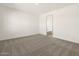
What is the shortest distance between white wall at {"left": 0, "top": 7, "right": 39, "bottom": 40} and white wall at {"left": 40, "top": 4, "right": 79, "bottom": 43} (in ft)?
0.74

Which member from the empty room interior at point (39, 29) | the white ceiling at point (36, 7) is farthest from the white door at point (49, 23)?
the white ceiling at point (36, 7)

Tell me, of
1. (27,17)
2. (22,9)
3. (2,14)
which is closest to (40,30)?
(27,17)

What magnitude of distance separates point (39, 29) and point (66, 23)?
0.56 meters

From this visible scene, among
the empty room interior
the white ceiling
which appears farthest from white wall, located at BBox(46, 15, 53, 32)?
the white ceiling

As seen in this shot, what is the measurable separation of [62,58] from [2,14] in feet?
4.61

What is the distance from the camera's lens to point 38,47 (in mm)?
1429

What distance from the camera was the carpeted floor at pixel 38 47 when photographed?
4.42 ft

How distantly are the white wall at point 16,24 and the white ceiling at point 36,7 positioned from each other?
0.08 meters

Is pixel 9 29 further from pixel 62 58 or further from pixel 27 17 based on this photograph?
pixel 62 58

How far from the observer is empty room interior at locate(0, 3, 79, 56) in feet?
4.33

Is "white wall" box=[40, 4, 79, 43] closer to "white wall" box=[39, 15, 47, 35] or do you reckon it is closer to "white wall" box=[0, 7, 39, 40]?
"white wall" box=[39, 15, 47, 35]

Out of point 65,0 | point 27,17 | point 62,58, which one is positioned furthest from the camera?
point 27,17

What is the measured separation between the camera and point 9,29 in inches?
53.3

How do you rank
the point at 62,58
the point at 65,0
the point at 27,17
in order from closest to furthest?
the point at 65,0 → the point at 62,58 → the point at 27,17
